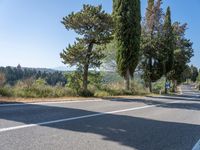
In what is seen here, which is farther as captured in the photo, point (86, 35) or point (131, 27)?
point (131, 27)

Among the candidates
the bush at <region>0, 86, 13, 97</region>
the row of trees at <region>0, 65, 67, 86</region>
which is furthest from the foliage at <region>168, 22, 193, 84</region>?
the bush at <region>0, 86, 13, 97</region>

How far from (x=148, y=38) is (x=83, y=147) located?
4082cm

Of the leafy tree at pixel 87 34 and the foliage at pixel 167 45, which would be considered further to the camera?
the foliage at pixel 167 45

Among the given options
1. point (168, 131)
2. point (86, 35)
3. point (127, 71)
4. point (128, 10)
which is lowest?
point (168, 131)

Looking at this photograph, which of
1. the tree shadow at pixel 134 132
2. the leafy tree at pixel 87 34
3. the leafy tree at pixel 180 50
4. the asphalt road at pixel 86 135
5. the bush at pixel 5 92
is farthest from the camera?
the leafy tree at pixel 180 50

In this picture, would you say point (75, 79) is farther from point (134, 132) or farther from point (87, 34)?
point (134, 132)

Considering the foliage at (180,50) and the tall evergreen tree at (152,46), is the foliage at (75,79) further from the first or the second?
the foliage at (180,50)

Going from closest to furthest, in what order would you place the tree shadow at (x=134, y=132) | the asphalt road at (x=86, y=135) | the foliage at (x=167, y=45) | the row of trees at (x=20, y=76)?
the asphalt road at (x=86, y=135) → the tree shadow at (x=134, y=132) → the row of trees at (x=20, y=76) → the foliage at (x=167, y=45)

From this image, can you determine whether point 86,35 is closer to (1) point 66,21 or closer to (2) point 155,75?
(1) point 66,21

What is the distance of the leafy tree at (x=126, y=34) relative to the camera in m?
33.0

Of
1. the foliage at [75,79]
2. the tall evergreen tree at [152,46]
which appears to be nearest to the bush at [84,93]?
the foliage at [75,79]

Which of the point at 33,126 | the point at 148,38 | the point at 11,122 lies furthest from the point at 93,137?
the point at 148,38

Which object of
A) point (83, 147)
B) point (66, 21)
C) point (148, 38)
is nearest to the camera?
point (83, 147)

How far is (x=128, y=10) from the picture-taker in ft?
108
